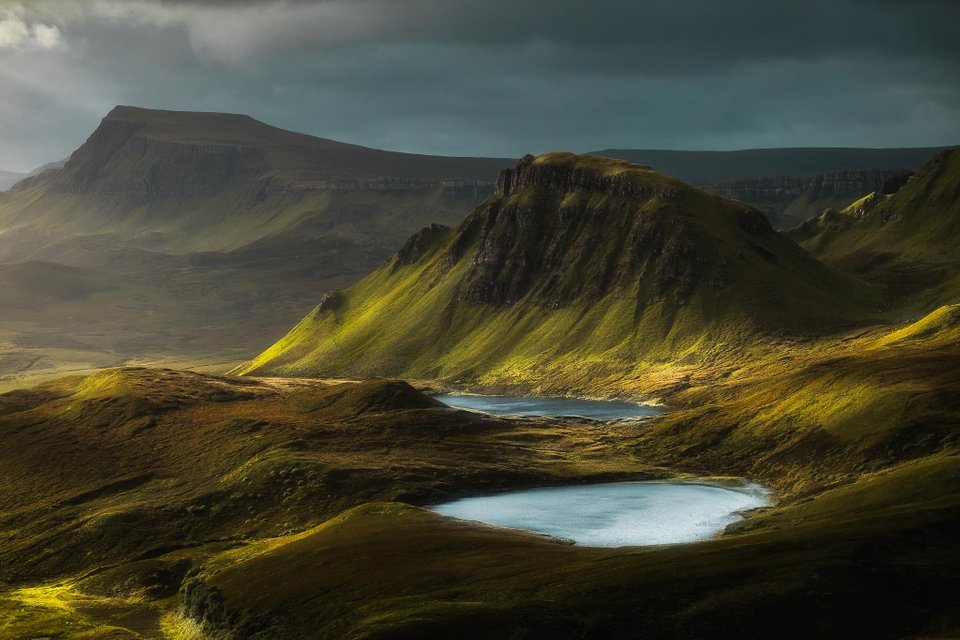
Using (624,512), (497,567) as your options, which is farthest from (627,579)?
(624,512)

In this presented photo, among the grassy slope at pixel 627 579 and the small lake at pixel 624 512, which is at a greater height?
the grassy slope at pixel 627 579

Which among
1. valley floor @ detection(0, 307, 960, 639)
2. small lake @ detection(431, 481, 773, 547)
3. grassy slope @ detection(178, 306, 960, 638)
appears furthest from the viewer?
small lake @ detection(431, 481, 773, 547)

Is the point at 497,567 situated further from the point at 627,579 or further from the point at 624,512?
the point at 624,512

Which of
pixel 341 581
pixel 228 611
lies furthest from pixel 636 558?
pixel 228 611

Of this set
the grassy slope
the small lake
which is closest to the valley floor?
the grassy slope

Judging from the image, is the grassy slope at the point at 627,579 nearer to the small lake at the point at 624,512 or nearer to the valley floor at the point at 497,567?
the valley floor at the point at 497,567

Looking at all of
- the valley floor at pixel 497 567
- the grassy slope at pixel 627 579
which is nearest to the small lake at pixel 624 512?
the valley floor at pixel 497 567

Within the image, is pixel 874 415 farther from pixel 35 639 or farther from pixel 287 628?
pixel 35 639

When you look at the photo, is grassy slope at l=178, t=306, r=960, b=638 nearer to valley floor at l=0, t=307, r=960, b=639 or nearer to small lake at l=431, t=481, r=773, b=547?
valley floor at l=0, t=307, r=960, b=639
